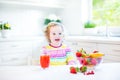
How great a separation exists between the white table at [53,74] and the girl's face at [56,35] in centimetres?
46

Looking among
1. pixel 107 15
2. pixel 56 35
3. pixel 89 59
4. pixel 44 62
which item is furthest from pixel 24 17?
pixel 89 59

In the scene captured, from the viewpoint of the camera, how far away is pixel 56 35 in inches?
69.9

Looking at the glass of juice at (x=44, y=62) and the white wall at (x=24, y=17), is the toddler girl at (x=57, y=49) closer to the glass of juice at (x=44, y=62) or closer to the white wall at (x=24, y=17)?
the glass of juice at (x=44, y=62)

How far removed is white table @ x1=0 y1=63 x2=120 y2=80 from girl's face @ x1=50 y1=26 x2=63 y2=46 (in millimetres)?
458

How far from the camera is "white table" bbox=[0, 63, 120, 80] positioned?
3.51 ft

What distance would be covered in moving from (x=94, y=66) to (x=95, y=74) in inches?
4.2

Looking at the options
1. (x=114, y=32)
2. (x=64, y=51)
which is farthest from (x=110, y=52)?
(x=64, y=51)

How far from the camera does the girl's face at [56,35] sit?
5.71 ft

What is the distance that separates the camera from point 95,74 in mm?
1157

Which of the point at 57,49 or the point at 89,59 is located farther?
the point at 57,49

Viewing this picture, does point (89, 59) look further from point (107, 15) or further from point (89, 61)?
point (107, 15)

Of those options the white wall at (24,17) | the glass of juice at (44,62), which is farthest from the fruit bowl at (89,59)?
the white wall at (24,17)

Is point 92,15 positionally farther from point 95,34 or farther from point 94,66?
point 94,66

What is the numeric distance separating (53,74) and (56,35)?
0.67 m
